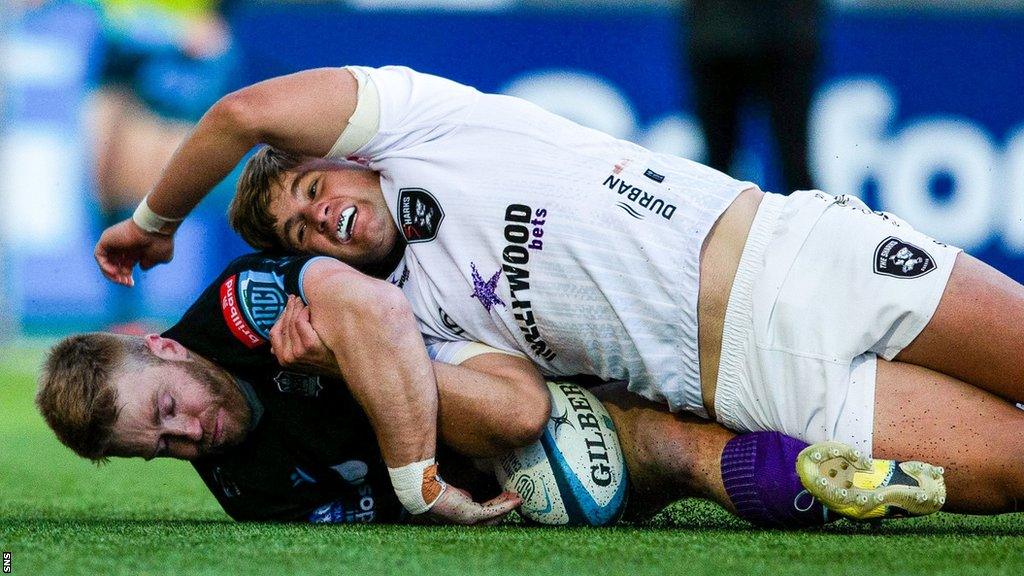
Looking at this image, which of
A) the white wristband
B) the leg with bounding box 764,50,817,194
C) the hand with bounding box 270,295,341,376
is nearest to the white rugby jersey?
the hand with bounding box 270,295,341,376

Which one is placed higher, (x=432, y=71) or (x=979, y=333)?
(x=979, y=333)

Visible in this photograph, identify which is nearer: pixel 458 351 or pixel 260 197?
pixel 458 351

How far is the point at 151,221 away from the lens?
9.81 feet

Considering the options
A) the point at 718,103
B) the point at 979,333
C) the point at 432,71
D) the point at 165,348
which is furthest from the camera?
the point at 432,71

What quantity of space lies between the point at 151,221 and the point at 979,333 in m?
1.77

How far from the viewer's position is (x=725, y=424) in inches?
106

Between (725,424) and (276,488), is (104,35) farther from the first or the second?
(725,424)

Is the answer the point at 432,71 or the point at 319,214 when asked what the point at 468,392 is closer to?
the point at 319,214

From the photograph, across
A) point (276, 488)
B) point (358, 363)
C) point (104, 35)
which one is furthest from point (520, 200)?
point (104, 35)

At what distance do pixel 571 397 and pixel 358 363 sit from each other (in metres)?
0.51

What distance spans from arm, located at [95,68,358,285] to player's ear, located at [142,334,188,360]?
30cm

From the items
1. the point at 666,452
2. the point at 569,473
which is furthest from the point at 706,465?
the point at 569,473

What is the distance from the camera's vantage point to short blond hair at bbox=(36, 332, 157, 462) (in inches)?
107

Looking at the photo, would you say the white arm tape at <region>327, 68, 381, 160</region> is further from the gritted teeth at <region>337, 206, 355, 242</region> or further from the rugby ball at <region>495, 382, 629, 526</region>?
the rugby ball at <region>495, 382, 629, 526</region>
